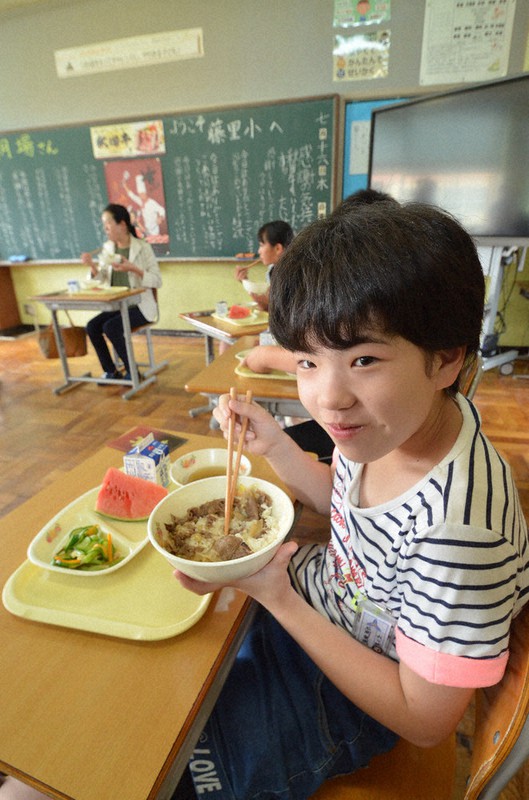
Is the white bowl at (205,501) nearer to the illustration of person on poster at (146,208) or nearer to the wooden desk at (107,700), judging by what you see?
the wooden desk at (107,700)

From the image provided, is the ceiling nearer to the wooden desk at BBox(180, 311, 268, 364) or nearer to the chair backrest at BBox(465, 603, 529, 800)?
the wooden desk at BBox(180, 311, 268, 364)

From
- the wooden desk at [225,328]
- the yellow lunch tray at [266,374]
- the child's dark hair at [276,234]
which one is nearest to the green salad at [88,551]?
the yellow lunch tray at [266,374]

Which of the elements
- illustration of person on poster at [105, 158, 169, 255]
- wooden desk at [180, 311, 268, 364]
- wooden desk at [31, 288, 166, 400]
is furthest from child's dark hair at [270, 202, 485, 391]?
illustration of person on poster at [105, 158, 169, 255]

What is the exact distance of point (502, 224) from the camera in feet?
10.3

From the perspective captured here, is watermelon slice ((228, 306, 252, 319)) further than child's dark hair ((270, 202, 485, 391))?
Yes

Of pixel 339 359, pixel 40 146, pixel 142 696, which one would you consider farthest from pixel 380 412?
pixel 40 146

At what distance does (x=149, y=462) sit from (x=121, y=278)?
3229 mm

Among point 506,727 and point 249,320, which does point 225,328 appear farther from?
point 506,727

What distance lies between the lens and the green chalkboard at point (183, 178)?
3867 mm

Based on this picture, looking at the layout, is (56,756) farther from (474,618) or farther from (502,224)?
(502,224)

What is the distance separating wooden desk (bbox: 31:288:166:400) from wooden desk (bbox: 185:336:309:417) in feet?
5.97

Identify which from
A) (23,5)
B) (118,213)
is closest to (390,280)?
(118,213)

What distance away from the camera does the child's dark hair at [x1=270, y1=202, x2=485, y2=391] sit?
0.46 metres

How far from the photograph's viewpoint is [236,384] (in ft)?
5.22
